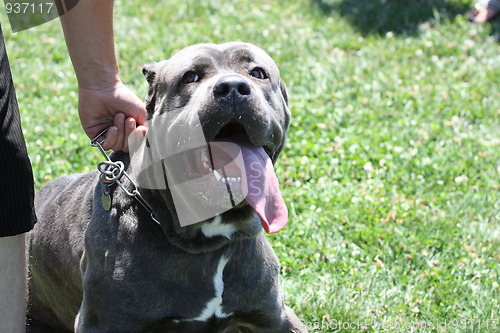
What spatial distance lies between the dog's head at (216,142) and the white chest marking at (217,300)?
0.15 metres

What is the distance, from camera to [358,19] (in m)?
7.70

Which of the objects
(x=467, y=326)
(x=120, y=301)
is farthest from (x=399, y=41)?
(x=120, y=301)

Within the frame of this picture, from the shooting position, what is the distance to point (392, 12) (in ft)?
25.5

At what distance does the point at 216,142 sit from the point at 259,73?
0.39m

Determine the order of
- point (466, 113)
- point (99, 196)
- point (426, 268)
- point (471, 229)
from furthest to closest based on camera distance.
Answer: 1. point (466, 113)
2. point (471, 229)
3. point (426, 268)
4. point (99, 196)

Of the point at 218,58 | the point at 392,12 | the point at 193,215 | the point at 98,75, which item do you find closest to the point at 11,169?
the point at 193,215

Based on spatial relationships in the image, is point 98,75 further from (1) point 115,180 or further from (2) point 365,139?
(2) point 365,139

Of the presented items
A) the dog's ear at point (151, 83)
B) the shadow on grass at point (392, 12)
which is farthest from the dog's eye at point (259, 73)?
the shadow on grass at point (392, 12)

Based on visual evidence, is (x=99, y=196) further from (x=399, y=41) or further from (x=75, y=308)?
(x=399, y=41)

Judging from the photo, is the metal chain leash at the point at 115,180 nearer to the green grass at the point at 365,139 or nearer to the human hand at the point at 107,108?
the human hand at the point at 107,108

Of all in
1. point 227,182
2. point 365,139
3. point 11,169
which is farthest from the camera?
point 365,139

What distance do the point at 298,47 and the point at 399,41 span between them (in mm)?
969

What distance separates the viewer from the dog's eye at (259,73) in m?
3.27

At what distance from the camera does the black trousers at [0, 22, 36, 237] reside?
2.86 metres
